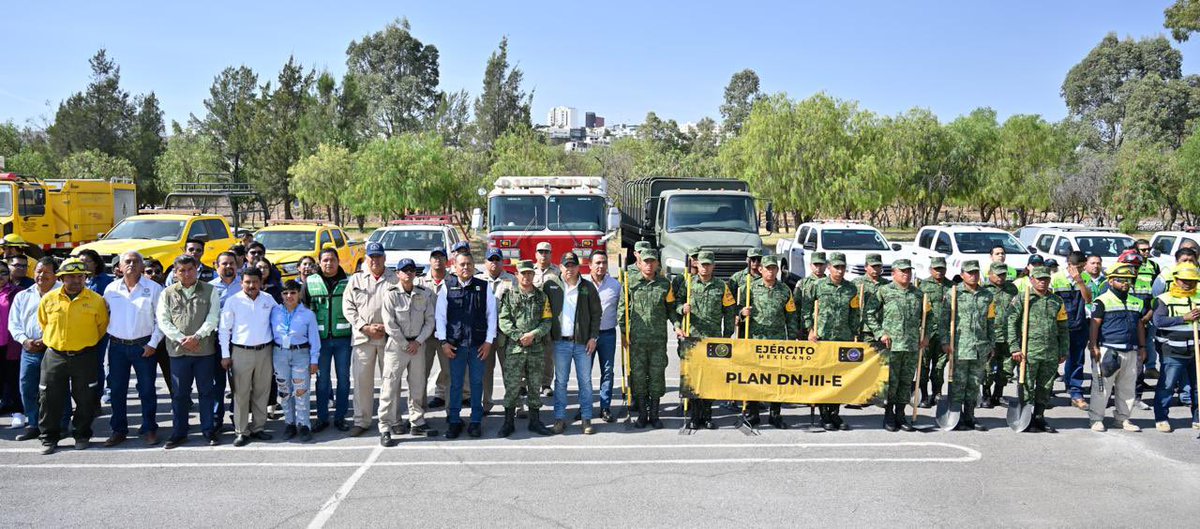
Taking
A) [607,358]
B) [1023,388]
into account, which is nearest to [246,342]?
[607,358]

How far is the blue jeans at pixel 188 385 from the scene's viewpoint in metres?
7.22

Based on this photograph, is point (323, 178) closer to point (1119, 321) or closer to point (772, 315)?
point (772, 315)

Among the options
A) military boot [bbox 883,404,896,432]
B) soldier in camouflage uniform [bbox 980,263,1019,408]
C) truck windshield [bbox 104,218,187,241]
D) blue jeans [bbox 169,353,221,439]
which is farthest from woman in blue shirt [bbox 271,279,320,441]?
truck windshield [bbox 104,218,187,241]

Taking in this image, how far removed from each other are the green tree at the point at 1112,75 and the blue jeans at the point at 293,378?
91347mm

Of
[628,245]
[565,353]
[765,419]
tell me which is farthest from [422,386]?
[628,245]

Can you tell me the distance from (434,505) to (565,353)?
2.37 m

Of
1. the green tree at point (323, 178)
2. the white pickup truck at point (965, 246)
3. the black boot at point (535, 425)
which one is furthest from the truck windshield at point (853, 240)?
the green tree at point (323, 178)

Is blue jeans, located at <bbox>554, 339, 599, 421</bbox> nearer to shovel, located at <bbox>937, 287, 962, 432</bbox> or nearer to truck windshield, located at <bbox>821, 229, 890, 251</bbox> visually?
shovel, located at <bbox>937, 287, 962, 432</bbox>

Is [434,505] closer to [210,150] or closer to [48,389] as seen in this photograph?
[48,389]

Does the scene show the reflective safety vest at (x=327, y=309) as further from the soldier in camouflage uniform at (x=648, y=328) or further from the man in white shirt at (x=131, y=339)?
the soldier in camouflage uniform at (x=648, y=328)

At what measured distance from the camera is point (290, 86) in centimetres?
5066

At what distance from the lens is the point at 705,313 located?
804cm

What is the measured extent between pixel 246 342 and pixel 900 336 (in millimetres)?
6283

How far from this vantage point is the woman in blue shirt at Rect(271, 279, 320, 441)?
7.32 metres
